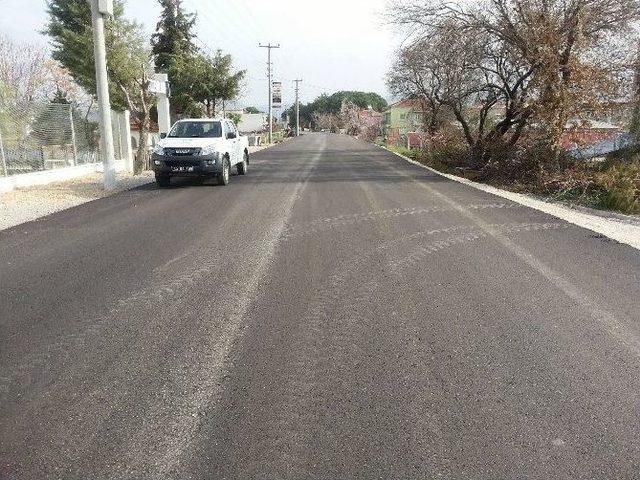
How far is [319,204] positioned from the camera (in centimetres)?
1077

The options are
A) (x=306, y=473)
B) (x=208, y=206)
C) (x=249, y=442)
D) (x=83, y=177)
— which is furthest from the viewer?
(x=83, y=177)

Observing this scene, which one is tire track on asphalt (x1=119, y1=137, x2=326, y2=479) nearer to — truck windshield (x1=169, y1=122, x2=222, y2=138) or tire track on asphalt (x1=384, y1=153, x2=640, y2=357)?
tire track on asphalt (x1=384, y1=153, x2=640, y2=357)

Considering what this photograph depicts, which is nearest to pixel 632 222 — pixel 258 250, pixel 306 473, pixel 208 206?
pixel 258 250

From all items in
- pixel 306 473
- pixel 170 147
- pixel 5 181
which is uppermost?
Answer: pixel 170 147

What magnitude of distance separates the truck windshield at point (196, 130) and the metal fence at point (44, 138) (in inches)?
162

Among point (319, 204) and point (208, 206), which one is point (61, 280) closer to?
point (208, 206)

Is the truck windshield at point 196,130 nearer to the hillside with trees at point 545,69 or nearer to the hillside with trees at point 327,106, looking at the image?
the hillside with trees at point 545,69

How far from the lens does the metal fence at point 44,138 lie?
13516 mm

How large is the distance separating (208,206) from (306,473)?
8.40 meters

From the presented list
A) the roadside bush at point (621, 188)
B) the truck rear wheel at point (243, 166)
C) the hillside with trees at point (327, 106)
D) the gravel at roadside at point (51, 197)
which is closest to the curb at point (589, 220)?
the roadside bush at point (621, 188)

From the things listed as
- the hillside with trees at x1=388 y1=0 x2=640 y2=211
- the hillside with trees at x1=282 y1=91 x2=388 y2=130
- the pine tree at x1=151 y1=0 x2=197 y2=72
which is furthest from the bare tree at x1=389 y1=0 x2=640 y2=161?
the hillside with trees at x1=282 y1=91 x2=388 y2=130

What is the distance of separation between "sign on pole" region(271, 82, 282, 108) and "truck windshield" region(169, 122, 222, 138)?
51.2 metres

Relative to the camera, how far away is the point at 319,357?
3.78 m

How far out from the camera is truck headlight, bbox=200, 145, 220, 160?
43.9 ft
